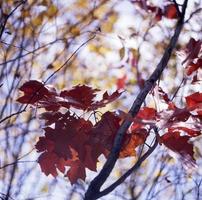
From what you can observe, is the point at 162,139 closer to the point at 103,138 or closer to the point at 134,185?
the point at 103,138

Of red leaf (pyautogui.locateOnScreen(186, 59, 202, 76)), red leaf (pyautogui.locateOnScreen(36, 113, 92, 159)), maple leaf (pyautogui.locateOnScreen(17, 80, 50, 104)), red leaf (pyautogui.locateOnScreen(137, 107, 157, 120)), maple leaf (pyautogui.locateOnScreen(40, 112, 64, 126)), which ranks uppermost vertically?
maple leaf (pyautogui.locateOnScreen(17, 80, 50, 104))

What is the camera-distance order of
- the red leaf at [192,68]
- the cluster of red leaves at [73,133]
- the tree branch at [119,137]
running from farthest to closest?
the red leaf at [192,68] < the cluster of red leaves at [73,133] < the tree branch at [119,137]

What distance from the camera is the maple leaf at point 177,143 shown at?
848 mm

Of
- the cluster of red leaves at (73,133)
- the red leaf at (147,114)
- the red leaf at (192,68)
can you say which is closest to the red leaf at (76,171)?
the cluster of red leaves at (73,133)

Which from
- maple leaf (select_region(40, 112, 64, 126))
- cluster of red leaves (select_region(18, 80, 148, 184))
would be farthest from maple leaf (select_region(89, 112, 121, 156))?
maple leaf (select_region(40, 112, 64, 126))

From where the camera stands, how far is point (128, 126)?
2.65ft

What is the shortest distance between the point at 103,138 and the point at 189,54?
365 millimetres

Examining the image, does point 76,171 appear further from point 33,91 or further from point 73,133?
point 33,91

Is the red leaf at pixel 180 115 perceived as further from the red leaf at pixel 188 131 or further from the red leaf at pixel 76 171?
the red leaf at pixel 76 171

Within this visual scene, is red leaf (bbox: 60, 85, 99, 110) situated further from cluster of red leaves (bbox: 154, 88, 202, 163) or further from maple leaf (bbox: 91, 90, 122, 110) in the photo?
cluster of red leaves (bbox: 154, 88, 202, 163)

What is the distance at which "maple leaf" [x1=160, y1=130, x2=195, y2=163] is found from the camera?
85 cm

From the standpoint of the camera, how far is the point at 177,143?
0.86m

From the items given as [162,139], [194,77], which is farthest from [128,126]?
[194,77]

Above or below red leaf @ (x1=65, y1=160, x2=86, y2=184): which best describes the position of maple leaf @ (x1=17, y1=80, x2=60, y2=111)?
above
